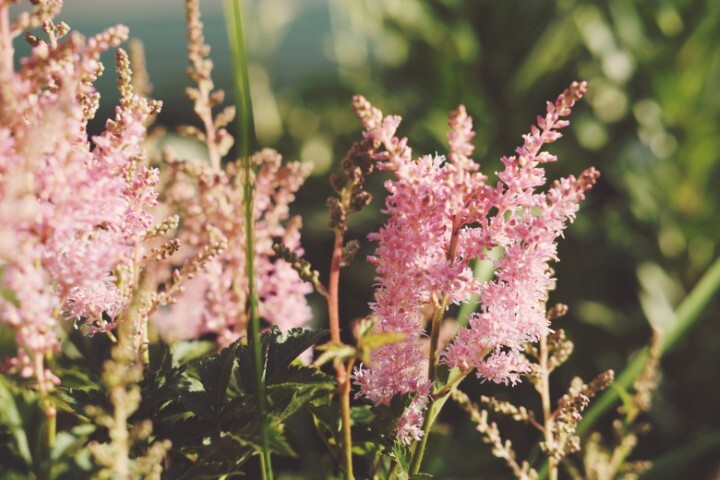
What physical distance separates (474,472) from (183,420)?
69cm

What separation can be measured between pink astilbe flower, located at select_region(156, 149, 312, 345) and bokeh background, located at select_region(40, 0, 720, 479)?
66 centimetres

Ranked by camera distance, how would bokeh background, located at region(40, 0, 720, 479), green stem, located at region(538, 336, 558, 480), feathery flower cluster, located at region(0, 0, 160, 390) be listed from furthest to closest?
1. bokeh background, located at region(40, 0, 720, 479)
2. green stem, located at region(538, 336, 558, 480)
3. feathery flower cluster, located at region(0, 0, 160, 390)

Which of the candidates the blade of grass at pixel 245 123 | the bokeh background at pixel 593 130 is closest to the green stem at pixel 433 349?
the blade of grass at pixel 245 123

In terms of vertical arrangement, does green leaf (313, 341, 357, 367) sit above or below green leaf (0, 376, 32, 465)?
above

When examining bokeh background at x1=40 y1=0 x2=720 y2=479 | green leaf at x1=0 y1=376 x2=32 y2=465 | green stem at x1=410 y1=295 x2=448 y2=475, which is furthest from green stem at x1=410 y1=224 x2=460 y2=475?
bokeh background at x1=40 y1=0 x2=720 y2=479

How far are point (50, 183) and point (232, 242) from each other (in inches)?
9.6

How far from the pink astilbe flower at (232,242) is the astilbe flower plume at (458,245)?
0.16 meters

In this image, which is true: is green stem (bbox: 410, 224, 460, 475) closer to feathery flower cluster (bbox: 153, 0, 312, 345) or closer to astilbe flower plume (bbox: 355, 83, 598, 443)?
astilbe flower plume (bbox: 355, 83, 598, 443)

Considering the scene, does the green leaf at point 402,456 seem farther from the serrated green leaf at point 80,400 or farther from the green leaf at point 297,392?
the serrated green leaf at point 80,400

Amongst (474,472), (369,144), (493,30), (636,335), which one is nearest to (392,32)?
(493,30)

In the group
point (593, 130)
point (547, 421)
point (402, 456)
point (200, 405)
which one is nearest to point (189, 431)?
point (200, 405)

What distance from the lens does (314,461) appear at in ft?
2.96

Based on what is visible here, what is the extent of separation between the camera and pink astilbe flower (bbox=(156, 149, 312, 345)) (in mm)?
550

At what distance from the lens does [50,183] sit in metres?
0.33
